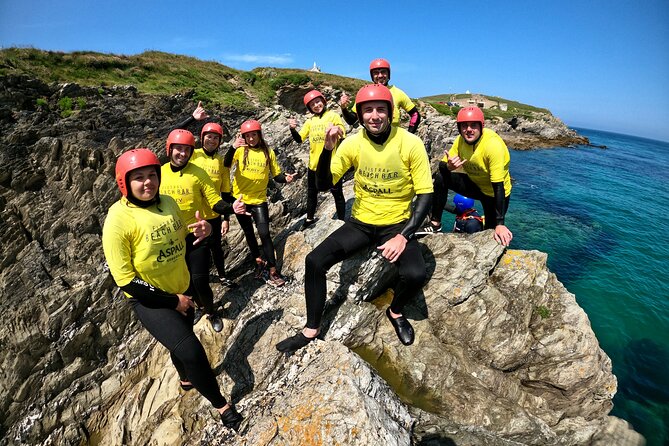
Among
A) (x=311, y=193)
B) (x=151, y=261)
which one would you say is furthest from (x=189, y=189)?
(x=311, y=193)

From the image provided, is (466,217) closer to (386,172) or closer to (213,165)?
(386,172)

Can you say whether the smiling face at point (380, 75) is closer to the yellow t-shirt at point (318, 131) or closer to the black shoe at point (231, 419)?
the yellow t-shirt at point (318, 131)

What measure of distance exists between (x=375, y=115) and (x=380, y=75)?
333cm

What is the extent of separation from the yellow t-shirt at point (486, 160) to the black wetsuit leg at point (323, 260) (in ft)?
11.3

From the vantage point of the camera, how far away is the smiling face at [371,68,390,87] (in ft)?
25.1

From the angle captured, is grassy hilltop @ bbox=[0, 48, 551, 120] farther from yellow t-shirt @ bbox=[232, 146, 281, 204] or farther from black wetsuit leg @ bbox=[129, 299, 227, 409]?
black wetsuit leg @ bbox=[129, 299, 227, 409]

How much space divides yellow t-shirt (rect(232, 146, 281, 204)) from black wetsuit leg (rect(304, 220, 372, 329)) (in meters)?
3.60

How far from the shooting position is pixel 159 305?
4570mm

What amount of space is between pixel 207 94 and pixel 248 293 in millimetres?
25396

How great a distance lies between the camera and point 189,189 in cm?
669

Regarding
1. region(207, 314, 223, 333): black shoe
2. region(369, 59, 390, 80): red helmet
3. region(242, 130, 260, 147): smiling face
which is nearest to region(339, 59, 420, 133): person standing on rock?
region(369, 59, 390, 80): red helmet

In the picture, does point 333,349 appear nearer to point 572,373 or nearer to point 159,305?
point 159,305

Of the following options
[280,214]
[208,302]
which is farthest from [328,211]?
[208,302]

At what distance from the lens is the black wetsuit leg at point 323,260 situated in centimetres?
539
